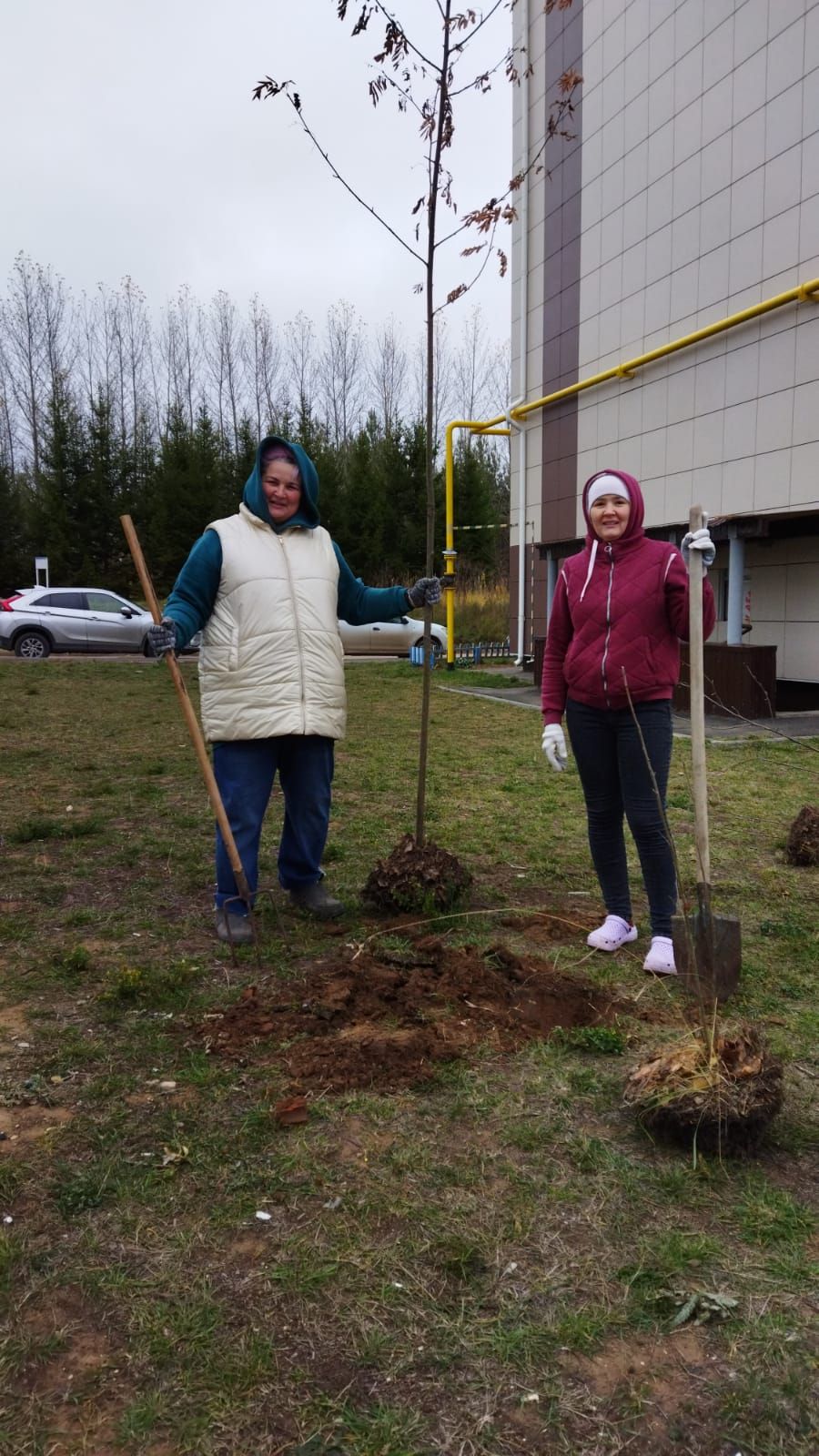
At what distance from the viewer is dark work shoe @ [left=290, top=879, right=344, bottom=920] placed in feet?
13.9

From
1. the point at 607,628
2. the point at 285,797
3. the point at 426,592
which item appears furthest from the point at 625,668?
the point at 285,797

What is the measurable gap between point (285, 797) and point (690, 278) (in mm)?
10411

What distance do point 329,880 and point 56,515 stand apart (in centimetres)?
2711

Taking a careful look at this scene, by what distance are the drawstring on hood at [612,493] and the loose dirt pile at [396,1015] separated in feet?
4.76

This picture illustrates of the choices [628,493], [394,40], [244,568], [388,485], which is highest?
[388,485]

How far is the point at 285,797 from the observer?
4191 millimetres

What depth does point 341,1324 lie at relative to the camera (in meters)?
1.87

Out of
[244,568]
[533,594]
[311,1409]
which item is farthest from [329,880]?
[533,594]

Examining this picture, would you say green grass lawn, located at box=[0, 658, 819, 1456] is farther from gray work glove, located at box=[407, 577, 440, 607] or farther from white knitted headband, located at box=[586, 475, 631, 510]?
white knitted headband, located at box=[586, 475, 631, 510]

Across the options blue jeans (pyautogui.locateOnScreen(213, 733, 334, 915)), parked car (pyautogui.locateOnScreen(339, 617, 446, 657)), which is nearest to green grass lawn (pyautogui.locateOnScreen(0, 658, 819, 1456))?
blue jeans (pyautogui.locateOnScreen(213, 733, 334, 915))

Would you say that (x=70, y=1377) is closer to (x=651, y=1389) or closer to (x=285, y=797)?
(x=651, y=1389)

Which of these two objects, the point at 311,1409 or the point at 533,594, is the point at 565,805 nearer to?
the point at 311,1409

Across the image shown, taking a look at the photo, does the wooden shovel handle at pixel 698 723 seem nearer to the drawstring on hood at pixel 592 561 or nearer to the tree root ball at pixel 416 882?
the drawstring on hood at pixel 592 561

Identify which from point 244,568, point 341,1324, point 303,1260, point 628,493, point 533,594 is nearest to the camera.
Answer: point 341,1324
